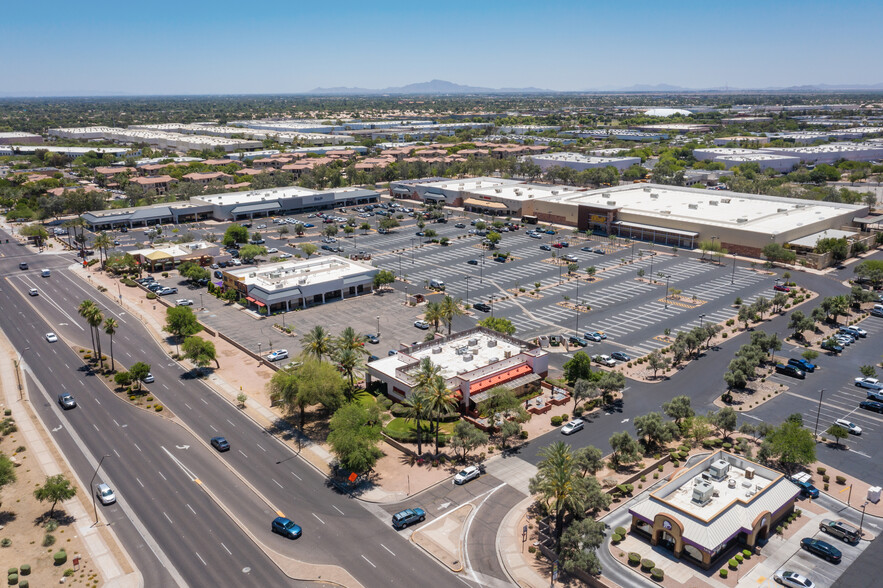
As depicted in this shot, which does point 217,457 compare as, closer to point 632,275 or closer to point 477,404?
point 477,404

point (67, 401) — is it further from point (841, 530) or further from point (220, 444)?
point (841, 530)

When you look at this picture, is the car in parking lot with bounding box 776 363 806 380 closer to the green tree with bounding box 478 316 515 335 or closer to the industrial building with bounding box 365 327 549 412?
the industrial building with bounding box 365 327 549 412

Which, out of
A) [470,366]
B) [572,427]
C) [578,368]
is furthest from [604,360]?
[470,366]

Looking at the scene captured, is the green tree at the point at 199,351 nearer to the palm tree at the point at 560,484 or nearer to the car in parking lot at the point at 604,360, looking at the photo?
the palm tree at the point at 560,484

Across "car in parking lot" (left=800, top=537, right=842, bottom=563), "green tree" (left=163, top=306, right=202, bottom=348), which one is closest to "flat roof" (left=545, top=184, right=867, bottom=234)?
"car in parking lot" (left=800, top=537, right=842, bottom=563)

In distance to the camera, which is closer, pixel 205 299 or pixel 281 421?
pixel 281 421

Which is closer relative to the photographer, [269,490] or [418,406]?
[269,490]

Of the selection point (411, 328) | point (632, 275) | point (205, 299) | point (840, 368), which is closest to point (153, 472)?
point (411, 328)

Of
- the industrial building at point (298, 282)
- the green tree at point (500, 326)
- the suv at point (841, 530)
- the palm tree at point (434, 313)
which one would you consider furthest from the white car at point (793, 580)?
the industrial building at point (298, 282)
